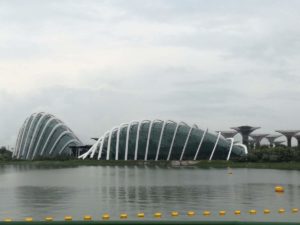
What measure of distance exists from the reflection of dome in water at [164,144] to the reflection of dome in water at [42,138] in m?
23.6

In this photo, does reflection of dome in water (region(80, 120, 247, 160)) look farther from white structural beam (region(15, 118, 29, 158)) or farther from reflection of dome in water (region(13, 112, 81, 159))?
white structural beam (region(15, 118, 29, 158))

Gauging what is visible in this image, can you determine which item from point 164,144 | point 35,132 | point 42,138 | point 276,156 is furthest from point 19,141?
point 276,156

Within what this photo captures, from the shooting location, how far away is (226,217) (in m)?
22.4

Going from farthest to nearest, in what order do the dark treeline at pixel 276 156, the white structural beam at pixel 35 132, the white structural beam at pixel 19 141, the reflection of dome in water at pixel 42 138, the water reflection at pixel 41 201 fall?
the white structural beam at pixel 19 141
the reflection of dome in water at pixel 42 138
the white structural beam at pixel 35 132
the dark treeline at pixel 276 156
the water reflection at pixel 41 201

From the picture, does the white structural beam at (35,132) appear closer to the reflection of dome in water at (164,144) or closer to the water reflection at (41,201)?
the reflection of dome in water at (164,144)

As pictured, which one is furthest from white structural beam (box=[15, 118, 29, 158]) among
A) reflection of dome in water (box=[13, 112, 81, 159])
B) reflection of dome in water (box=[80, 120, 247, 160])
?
reflection of dome in water (box=[80, 120, 247, 160])

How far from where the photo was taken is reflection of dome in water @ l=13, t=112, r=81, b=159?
131125 millimetres

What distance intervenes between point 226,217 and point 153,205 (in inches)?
239

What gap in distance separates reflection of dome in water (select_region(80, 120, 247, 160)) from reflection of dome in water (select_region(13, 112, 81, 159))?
77.4ft

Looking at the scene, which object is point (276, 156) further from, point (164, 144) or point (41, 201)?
point (41, 201)

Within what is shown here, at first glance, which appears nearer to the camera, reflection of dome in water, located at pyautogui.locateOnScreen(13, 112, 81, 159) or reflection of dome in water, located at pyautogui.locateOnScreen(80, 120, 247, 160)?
reflection of dome in water, located at pyautogui.locateOnScreen(80, 120, 247, 160)

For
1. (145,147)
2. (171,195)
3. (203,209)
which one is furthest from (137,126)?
(203,209)

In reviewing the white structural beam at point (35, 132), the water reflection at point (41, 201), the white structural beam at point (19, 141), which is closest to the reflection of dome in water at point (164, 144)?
the white structural beam at point (35, 132)

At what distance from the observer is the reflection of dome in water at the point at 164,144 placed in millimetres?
110875
